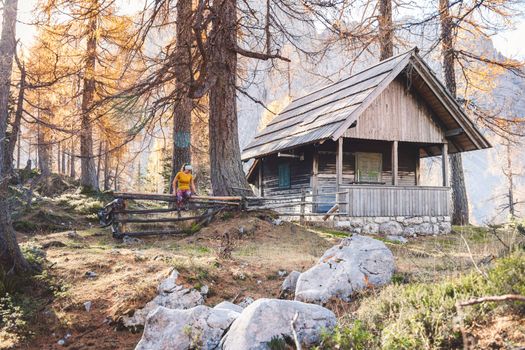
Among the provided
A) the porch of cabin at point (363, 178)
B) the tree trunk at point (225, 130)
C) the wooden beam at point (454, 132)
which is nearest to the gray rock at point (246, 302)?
the tree trunk at point (225, 130)

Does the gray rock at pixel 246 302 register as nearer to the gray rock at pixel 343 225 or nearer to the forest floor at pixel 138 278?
the forest floor at pixel 138 278

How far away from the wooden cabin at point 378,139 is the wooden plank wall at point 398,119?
0.04 metres

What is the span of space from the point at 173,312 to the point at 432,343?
2.85 metres

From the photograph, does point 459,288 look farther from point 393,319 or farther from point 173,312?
point 173,312

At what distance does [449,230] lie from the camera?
1755 centimetres

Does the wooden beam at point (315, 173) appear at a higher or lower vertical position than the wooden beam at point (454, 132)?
lower

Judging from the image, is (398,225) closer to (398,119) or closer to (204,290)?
(398,119)

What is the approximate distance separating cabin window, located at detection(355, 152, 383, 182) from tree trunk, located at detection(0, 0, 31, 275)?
45.3 feet

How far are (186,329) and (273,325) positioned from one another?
1030mm

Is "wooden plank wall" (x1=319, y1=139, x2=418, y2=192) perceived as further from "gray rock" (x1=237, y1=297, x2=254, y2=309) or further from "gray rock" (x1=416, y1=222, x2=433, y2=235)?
"gray rock" (x1=237, y1=297, x2=254, y2=309)

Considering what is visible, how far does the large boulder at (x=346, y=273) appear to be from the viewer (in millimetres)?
6188

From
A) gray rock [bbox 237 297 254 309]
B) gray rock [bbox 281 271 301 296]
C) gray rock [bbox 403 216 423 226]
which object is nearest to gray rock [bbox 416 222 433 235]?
gray rock [bbox 403 216 423 226]

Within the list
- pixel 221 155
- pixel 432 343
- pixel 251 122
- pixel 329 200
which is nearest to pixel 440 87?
pixel 329 200

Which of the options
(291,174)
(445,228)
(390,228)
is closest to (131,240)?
(390,228)
